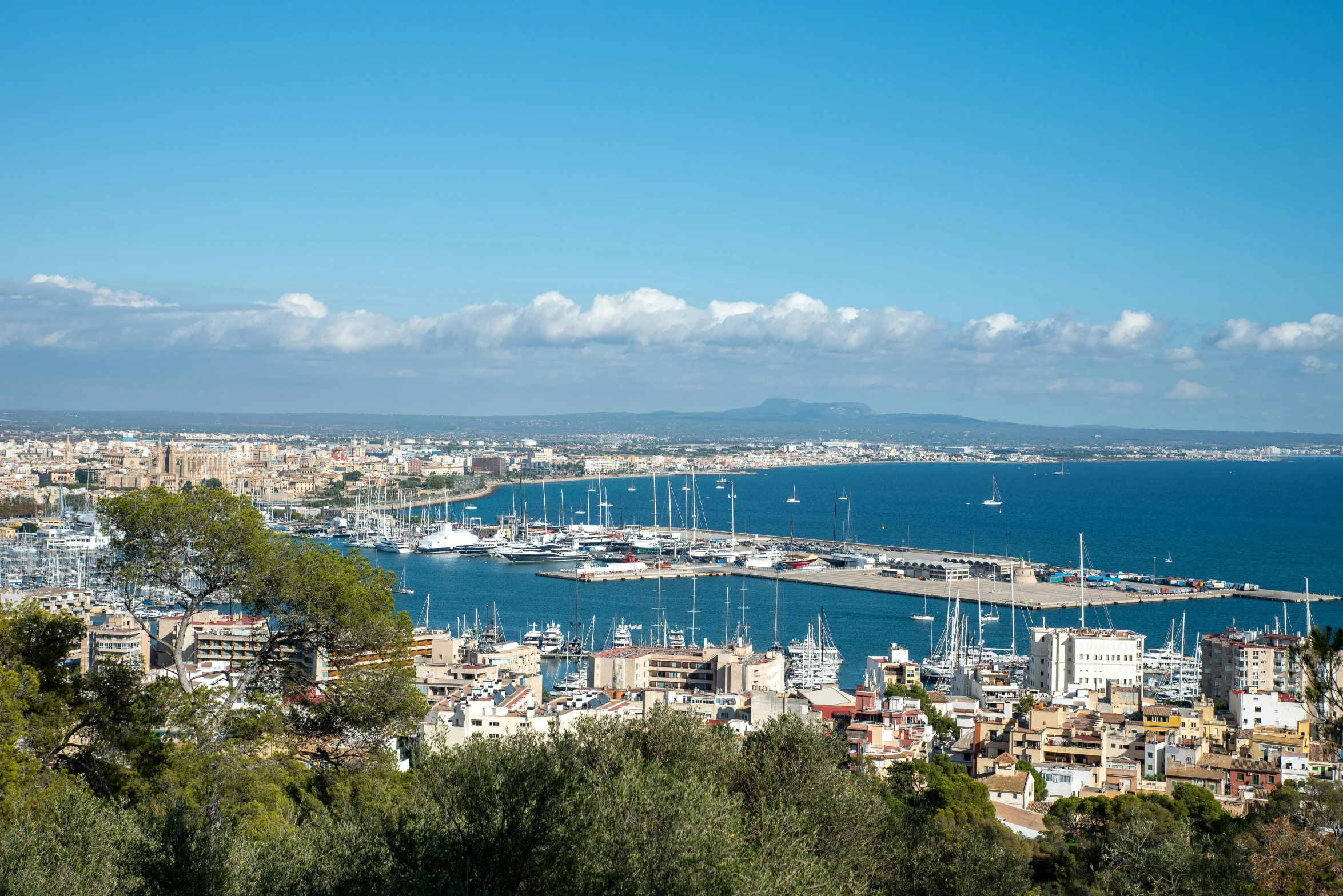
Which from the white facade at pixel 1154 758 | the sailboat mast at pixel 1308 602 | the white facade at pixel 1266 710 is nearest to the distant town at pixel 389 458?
the white facade at pixel 1154 758

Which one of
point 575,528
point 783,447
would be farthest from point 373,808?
point 783,447

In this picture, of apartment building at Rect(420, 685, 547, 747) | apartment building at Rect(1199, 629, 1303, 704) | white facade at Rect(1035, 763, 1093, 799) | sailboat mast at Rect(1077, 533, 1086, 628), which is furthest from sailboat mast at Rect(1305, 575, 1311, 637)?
apartment building at Rect(420, 685, 547, 747)

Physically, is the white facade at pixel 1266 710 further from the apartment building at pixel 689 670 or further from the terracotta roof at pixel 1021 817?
the terracotta roof at pixel 1021 817

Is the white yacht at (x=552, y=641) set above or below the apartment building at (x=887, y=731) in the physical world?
below

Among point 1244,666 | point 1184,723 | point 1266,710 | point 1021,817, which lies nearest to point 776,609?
point 1244,666

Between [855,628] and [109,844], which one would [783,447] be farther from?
[109,844]

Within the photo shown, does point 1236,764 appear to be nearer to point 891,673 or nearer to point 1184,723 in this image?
point 1184,723
